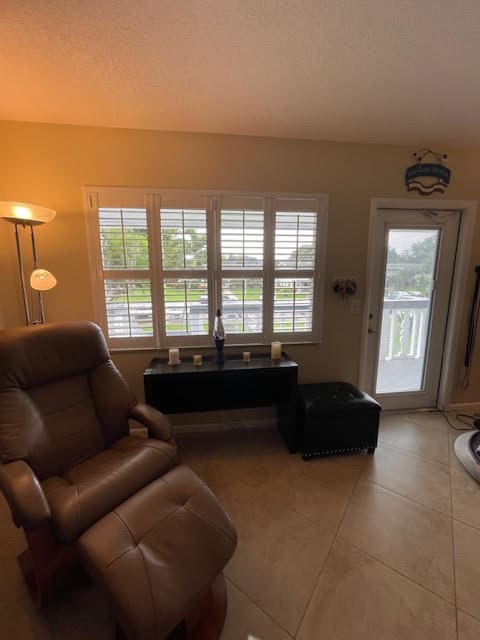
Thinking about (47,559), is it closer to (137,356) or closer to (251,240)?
(137,356)

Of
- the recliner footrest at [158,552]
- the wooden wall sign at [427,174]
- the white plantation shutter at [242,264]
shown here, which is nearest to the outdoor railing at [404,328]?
the wooden wall sign at [427,174]

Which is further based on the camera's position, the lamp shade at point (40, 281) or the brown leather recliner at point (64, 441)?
the lamp shade at point (40, 281)

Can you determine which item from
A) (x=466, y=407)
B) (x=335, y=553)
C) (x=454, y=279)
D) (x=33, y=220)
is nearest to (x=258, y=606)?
(x=335, y=553)

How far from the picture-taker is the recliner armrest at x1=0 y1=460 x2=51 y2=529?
1126mm

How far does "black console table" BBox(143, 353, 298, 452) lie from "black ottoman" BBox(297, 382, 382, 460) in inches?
5.3

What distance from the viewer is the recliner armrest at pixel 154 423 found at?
5.58ft

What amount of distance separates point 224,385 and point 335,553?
4.02 ft

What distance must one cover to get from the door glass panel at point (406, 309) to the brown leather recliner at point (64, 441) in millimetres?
2217

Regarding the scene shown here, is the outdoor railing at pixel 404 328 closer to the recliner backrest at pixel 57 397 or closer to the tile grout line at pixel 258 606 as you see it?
the tile grout line at pixel 258 606

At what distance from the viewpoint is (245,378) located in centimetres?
228

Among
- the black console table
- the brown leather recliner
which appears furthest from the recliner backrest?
the black console table

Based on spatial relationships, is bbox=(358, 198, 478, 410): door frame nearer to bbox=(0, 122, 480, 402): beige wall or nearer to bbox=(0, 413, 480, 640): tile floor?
bbox=(0, 122, 480, 402): beige wall

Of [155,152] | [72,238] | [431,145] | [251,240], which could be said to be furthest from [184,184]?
[431,145]

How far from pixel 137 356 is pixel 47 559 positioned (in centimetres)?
141
